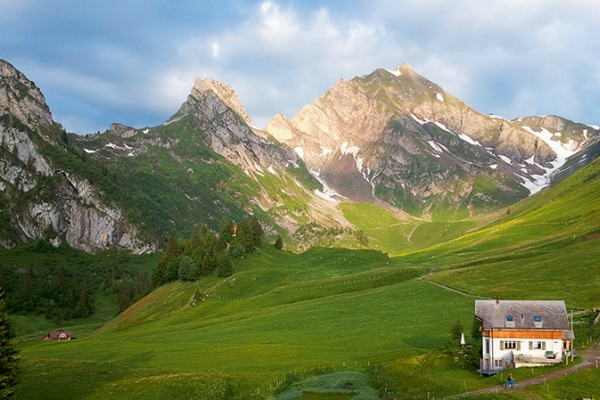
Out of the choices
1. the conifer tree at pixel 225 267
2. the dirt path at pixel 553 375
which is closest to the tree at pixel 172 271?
the conifer tree at pixel 225 267

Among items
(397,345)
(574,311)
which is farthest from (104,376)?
(574,311)

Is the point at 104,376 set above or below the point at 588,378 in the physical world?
below

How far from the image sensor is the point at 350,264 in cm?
16075

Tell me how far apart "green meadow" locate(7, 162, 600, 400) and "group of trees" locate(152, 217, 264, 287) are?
4745 millimetres

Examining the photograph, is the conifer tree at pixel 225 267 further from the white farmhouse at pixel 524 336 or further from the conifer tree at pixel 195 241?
the white farmhouse at pixel 524 336

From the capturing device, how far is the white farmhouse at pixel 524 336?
162 ft

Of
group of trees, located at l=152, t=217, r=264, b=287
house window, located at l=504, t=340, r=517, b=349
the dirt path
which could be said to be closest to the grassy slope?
the dirt path

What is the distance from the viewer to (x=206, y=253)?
15625 cm

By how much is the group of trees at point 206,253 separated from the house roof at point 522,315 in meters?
99.2

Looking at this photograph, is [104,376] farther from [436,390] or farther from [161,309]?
[161,309]

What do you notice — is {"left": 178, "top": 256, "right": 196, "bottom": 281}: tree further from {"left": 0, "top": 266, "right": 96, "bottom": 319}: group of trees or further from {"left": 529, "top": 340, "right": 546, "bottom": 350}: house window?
{"left": 529, "top": 340, "right": 546, "bottom": 350}: house window

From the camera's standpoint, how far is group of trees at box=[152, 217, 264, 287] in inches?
5881

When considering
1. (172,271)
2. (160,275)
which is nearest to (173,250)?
(160,275)

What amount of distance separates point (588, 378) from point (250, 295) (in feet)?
305
